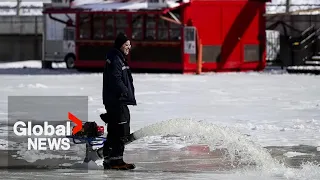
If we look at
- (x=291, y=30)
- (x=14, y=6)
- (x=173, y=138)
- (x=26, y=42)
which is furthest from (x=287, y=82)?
(x=14, y=6)

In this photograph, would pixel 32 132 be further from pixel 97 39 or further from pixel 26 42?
pixel 26 42

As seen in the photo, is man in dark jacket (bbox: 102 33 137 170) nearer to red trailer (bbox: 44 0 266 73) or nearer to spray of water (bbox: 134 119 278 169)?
spray of water (bbox: 134 119 278 169)

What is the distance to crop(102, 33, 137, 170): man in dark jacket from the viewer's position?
1045cm

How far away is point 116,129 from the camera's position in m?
10.5

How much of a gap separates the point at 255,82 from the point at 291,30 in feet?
40.4

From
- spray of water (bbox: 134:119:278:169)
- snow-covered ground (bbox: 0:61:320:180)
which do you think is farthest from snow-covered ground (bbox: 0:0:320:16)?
spray of water (bbox: 134:119:278:169)

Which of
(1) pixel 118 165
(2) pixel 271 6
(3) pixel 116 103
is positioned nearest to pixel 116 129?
(3) pixel 116 103

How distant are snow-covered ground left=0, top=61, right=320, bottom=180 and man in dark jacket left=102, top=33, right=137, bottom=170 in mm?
251

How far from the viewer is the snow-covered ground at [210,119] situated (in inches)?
421

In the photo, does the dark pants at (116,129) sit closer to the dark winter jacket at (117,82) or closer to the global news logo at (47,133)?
the dark winter jacket at (117,82)

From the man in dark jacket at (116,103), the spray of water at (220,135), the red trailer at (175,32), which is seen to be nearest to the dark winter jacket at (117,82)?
the man in dark jacket at (116,103)

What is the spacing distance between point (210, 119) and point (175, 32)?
17986mm

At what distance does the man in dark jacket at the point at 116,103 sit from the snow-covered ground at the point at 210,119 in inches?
9.9

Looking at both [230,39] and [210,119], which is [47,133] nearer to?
[210,119]
